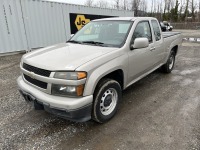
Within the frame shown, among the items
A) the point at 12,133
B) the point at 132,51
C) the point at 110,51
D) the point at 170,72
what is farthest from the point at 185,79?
the point at 12,133

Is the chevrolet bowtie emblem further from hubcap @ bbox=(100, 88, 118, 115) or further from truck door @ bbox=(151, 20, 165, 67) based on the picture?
truck door @ bbox=(151, 20, 165, 67)

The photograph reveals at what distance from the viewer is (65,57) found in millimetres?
2979

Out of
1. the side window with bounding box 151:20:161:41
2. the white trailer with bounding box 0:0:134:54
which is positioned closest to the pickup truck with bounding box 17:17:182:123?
the side window with bounding box 151:20:161:41

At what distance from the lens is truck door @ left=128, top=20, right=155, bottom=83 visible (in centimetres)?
363

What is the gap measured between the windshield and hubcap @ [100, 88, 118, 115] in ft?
2.98

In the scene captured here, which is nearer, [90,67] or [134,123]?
[90,67]

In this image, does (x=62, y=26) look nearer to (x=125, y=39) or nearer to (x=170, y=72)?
(x=170, y=72)

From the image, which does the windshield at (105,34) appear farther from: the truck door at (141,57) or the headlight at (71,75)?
the headlight at (71,75)

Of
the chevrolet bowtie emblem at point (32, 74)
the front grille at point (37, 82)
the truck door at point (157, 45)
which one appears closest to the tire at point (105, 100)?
the front grille at point (37, 82)

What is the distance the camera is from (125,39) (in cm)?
351

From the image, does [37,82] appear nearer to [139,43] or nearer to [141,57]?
[139,43]

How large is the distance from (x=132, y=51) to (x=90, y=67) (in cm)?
123

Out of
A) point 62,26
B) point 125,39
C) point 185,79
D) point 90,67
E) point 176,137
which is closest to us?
point 90,67

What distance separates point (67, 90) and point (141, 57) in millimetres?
1947
